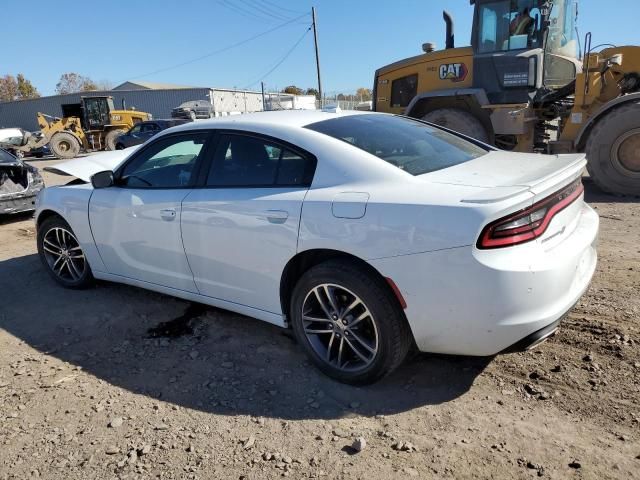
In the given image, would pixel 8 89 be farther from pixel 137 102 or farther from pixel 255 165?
pixel 255 165

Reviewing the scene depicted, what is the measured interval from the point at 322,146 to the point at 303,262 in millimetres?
711

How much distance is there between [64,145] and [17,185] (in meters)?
17.0

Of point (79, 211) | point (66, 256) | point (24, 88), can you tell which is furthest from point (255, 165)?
point (24, 88)

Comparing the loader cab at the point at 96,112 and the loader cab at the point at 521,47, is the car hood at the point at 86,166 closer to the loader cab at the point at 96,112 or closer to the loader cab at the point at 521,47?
the loader cab at the point at 521,47

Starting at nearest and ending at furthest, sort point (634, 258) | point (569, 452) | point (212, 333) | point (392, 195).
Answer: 1. point (569, 452)
2. point (392, 195)
3. point (212, 333)
4. point (634, 258)

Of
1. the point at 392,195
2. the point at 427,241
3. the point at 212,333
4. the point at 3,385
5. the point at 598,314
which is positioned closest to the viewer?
the point at 427,241

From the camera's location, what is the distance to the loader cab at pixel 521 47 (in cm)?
781

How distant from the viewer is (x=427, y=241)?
2375mm

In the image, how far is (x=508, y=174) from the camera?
9.02 ft

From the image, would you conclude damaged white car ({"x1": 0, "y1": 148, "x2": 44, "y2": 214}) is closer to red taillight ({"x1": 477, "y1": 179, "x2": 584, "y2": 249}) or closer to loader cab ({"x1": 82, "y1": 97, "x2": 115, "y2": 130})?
red taillight ({"x1": 477, "y1": 179, "x2": 584, "y2": 249})

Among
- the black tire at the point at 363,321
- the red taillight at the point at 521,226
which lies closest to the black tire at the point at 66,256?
the black tire at the point at 363,321

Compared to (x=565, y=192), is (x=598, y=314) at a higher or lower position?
lower

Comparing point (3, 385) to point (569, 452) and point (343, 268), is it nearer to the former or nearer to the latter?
point (343, 268)

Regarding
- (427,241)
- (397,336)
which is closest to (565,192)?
(427,241)
